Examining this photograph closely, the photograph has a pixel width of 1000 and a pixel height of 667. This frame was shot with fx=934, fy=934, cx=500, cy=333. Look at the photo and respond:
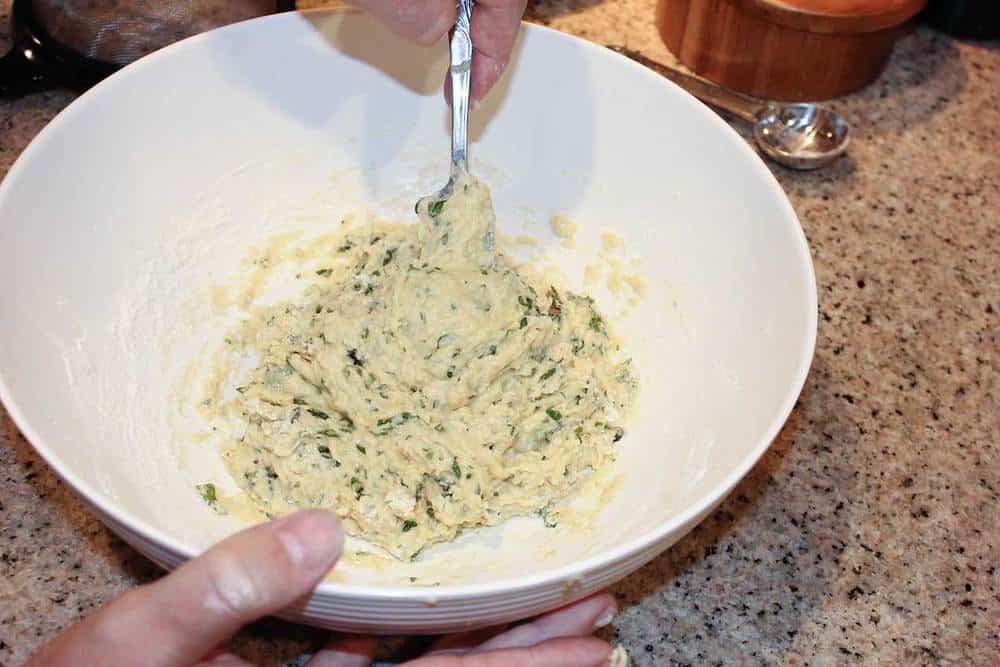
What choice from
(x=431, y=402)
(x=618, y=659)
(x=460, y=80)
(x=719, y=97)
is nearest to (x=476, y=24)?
(x=460, y=80)

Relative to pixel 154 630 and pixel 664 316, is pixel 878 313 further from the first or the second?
pixel 154 630

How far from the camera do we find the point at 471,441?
55.7 inches

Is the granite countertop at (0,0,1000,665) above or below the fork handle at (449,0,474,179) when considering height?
below

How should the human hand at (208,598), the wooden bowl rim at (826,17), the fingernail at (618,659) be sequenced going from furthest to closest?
the wooden bowl rim at (826,17) < the fingernail at (618,659) < the human hand at (208,598)

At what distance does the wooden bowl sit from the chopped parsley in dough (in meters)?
0.88

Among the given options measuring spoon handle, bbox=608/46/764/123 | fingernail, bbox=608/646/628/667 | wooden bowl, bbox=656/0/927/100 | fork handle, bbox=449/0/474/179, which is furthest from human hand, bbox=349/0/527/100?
fingernail, bbox=608/646/628/667

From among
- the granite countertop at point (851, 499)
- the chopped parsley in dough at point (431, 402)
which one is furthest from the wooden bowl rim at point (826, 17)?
the chopped parsley in dough at point (431, 402)

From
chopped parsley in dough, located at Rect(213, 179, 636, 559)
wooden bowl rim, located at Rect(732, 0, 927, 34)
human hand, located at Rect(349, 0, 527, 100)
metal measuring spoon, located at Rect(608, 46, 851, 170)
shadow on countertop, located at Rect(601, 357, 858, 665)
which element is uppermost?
human hand, located at Rect(349, 0, 527, 100)

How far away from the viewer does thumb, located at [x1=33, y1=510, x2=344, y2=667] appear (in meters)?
0.89

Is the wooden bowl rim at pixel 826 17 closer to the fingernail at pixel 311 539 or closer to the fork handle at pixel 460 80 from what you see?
the fork handle at pixel 460 80

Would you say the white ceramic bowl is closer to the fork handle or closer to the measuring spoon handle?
the fork handle

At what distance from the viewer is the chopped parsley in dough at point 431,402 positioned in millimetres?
1392

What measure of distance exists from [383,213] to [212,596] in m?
1.04

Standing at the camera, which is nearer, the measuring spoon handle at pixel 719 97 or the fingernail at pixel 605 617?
the fingernail at pixel 605 617
